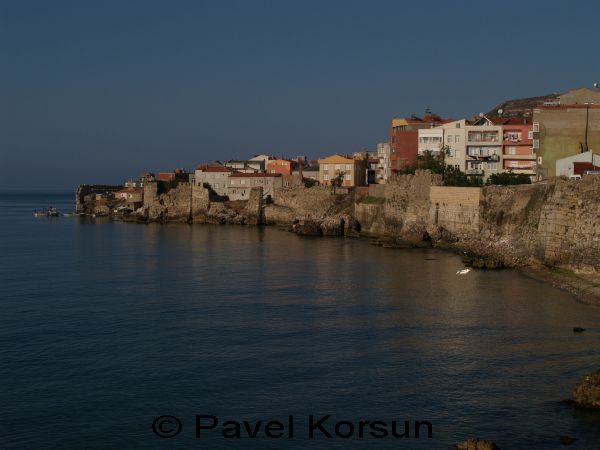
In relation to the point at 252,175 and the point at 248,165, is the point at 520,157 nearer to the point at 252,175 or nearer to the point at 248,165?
the point at 252,175

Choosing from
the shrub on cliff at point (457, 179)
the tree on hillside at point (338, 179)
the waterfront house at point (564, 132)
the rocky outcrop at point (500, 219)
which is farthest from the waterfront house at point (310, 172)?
the waterfront house at point (564, 132)

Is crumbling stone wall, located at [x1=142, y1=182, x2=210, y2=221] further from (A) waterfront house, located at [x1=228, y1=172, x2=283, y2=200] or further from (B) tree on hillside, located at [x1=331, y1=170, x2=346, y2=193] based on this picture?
(B) tree on hillside, located at [x1=331, y1=170, x2=346, y2=193]

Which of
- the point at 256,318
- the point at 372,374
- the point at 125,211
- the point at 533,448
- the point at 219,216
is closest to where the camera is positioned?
the point at 533,448

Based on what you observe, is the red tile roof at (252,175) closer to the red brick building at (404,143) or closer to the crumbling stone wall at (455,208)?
the red brick building at (404,143)

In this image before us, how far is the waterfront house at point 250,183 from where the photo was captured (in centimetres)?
7275

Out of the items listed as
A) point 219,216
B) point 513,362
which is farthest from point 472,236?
point 219,216

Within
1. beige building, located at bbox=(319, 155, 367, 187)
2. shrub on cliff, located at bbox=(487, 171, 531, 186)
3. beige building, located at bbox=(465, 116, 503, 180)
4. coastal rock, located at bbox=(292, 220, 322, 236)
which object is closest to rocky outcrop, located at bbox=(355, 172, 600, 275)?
coastal rock, located at bbox=(292, 220, 322, 236)

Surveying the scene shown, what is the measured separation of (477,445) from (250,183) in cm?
6162

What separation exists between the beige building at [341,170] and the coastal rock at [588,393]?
57.6 meters

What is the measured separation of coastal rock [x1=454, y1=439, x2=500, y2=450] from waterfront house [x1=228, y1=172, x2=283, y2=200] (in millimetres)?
58387

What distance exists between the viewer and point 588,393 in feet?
52.1

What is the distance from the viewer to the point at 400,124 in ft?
216

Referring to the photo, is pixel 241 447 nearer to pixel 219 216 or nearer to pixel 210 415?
pixel 210 415

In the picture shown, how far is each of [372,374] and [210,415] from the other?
441 centimetres
